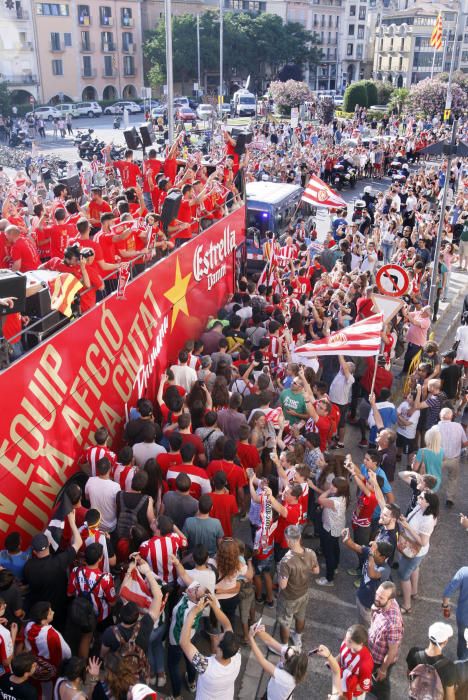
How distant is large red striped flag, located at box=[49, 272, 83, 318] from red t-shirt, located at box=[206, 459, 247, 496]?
222 centimetres

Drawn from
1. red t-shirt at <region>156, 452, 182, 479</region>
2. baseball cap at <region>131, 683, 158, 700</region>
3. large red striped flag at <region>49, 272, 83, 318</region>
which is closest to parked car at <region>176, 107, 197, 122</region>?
large red striped flag at <region>49, 272, 83, 318</region>

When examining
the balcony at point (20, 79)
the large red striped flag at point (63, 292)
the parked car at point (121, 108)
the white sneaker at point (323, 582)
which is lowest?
the white sneaker at point (323, 582)

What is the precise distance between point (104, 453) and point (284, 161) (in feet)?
73.5

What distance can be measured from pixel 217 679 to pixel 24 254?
515 cm

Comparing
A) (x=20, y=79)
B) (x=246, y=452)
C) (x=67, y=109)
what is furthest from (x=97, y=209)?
(x=20, y=79)

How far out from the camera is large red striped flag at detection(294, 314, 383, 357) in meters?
8.66

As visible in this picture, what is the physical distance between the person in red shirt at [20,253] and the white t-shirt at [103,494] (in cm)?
270

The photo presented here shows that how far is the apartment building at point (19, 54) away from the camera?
66.6 m

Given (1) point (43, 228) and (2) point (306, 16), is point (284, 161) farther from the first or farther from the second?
(2) point (306, 16)

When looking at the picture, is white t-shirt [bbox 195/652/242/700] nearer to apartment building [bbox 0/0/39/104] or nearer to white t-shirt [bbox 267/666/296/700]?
white t-shirt [bbox 267/666/296/700]

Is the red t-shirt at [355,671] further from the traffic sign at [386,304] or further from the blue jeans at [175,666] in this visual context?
the traffic sign at [386,304]

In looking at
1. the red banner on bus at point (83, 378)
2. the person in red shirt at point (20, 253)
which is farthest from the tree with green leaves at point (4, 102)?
the person in red shirt at point (20, 253)

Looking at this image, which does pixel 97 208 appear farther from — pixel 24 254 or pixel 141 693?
pixel 141 693

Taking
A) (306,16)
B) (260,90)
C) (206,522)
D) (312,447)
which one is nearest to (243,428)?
(312,447)
